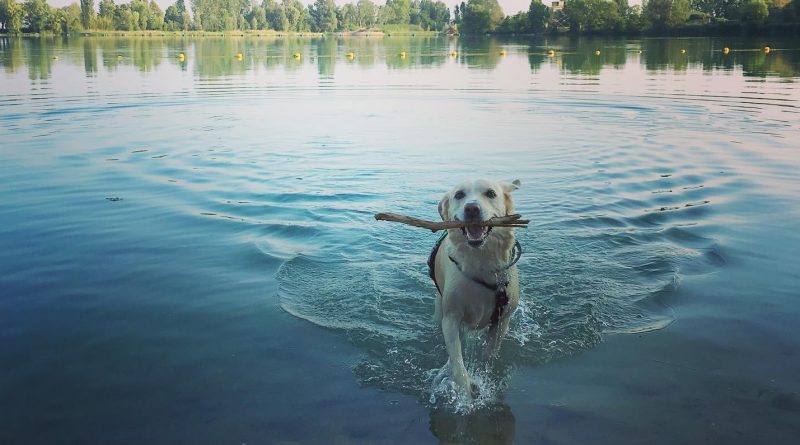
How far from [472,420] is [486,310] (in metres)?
1.10

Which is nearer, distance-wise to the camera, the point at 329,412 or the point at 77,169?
the point at 329,412

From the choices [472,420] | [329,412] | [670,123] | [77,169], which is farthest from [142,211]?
[670,123]

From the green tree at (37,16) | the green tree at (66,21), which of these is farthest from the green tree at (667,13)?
the green tree at (37,16)

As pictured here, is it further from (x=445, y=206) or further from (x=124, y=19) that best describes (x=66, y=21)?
(x=445, y=206)

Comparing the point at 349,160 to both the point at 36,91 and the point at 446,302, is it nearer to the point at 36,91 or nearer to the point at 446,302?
the point at 446,302

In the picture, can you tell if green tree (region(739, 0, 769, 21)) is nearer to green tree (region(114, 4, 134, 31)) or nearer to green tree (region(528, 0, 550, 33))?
green tree (region(528, 0, 550, 33))

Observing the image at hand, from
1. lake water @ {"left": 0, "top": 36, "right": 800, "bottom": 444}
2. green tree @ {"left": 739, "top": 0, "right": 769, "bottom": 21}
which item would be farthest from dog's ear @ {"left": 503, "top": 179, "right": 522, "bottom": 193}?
green tree @ {"left": 739, "top": 0, "right": 769, "bottom": 21}

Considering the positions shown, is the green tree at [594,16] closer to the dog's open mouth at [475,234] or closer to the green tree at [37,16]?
the green tree at [37,16]

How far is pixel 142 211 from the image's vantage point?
11.3 metres

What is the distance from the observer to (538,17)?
159875 millimetres

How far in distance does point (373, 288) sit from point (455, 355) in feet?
8.96

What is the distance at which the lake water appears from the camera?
535cm

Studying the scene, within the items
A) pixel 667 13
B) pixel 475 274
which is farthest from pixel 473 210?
pixel 667 13

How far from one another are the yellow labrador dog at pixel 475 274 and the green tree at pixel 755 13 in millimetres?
105203
